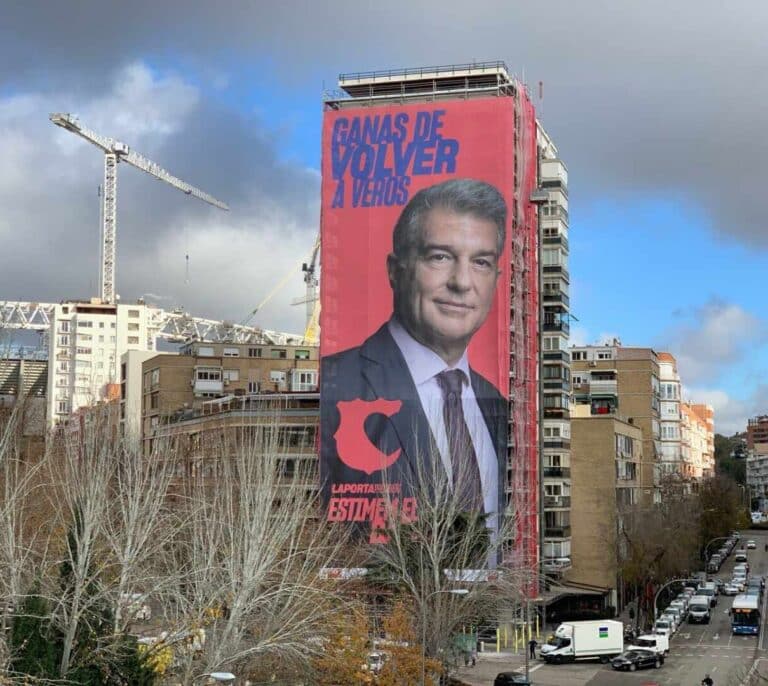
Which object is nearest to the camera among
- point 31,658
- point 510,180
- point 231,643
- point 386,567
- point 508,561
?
point 31,658

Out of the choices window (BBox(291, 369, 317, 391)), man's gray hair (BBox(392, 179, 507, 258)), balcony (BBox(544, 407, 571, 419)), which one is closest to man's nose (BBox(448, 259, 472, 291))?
man's gray hair (BBox(392, 179, 507, 258))

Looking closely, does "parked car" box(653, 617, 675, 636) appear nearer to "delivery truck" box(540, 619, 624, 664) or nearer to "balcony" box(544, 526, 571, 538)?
"delivery truck" box(540, 619, 624, 664)

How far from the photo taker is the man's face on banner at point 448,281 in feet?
299

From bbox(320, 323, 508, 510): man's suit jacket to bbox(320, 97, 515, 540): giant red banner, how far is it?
0.32 ft

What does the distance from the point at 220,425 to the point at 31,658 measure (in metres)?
58.4

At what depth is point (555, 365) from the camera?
10262 centimetres

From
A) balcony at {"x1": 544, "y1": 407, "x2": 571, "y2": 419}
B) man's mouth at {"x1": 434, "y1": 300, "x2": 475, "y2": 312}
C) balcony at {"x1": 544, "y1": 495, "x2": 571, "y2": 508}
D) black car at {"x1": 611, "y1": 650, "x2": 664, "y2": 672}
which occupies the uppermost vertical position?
man's mouth at {"x1": 434, "y1": 300, "x2": 475, "y2": 312}

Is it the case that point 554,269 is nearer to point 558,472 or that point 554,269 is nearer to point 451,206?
point 451,206

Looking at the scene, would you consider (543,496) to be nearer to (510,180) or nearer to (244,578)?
(510,180)

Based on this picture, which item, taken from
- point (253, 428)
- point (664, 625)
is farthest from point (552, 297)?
point (664, 625)

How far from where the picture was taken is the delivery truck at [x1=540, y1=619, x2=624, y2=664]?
7531cm

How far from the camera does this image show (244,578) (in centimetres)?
4316

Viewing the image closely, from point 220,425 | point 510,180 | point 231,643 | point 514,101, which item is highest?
point 514,101

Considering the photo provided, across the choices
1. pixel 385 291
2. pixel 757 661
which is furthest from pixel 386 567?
pixel 385 291
